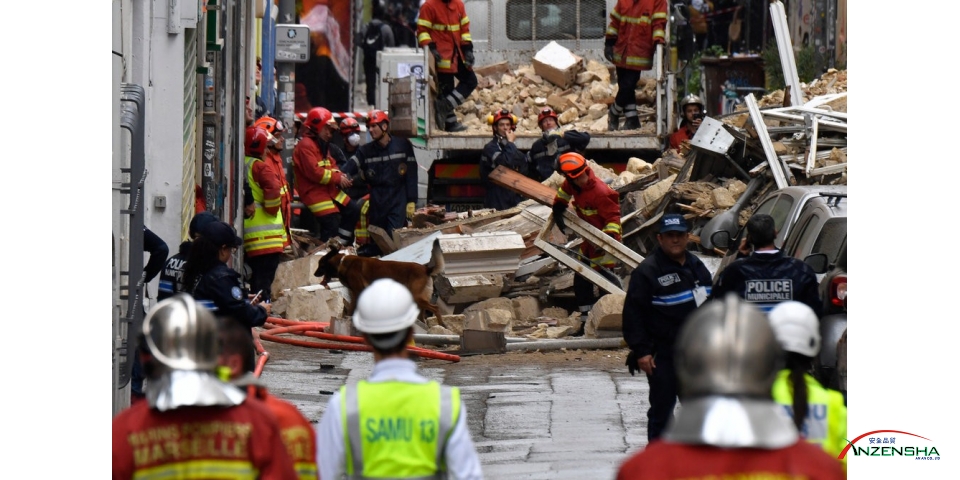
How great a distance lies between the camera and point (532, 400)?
9.53 m

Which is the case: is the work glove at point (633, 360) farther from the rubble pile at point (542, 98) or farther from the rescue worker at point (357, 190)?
the rubble pile at point (542, 98)

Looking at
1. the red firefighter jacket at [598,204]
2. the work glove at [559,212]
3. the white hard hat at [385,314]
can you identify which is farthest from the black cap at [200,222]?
the red firefighter jacket at [598,204]

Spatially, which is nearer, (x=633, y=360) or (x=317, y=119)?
(x=633, y=360)

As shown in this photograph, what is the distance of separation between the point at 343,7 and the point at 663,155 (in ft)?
57.6

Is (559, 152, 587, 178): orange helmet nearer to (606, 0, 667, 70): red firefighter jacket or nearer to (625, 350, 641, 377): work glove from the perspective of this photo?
(606, 0, 667, 70): red firefighter jacket

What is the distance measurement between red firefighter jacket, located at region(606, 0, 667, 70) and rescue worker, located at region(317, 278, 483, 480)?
12.6 metres

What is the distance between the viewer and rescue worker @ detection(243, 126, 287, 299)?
13.4 m

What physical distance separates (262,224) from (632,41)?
5048 millimetres

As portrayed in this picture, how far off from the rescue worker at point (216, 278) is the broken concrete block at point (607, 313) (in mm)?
4557

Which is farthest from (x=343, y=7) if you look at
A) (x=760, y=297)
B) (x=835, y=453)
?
(x=835, y=453)

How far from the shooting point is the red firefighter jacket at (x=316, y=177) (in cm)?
→ 1586

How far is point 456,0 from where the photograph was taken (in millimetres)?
16359

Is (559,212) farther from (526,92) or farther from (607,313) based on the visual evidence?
(526,92)

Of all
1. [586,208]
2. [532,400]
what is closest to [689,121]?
[586,208]
